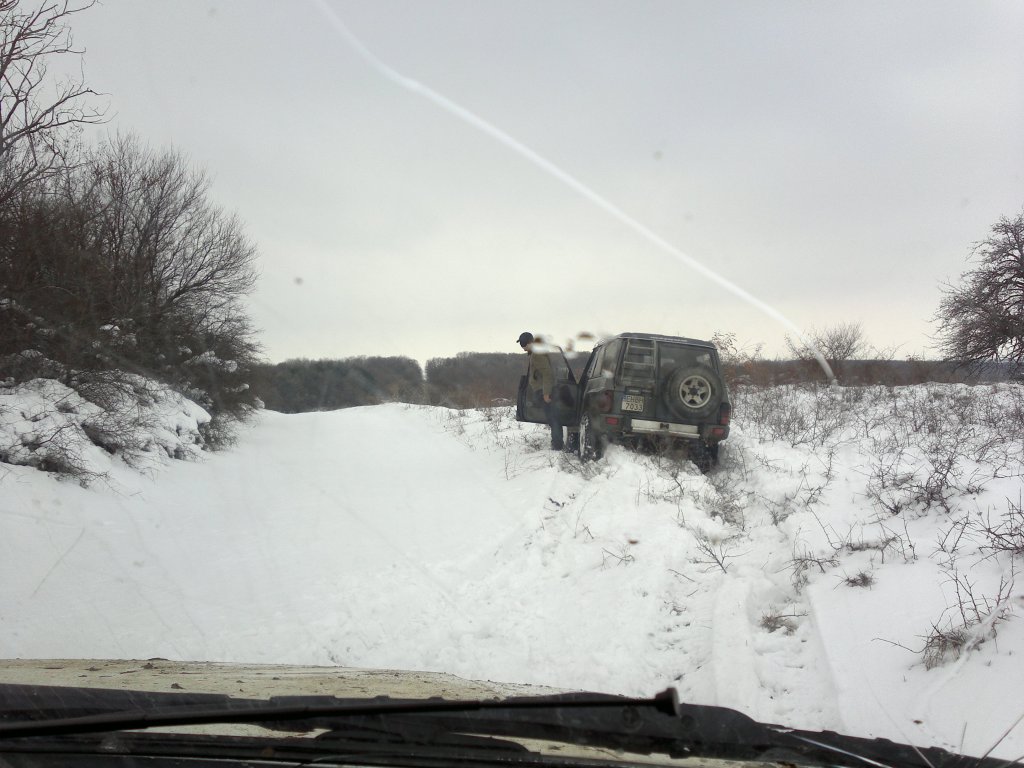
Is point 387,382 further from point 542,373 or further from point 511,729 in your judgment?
point 511,729

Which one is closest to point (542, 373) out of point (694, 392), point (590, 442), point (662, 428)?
point (590, 442)

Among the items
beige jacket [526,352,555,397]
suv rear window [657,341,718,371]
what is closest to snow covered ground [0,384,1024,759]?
suv rear window [657,341,718,371]

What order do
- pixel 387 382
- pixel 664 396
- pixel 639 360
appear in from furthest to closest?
pixel 387 382 → pixel 639 360 → pixel 664 396

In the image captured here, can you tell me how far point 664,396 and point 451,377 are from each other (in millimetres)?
6394

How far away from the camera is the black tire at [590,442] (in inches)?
423

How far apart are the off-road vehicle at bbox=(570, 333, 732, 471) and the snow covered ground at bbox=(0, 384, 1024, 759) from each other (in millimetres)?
496

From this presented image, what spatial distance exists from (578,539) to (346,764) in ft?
18.4

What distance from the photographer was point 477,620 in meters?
5.60

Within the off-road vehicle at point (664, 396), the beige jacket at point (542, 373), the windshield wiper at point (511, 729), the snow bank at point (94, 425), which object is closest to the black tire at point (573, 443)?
the beige jacket at point (542, 373)

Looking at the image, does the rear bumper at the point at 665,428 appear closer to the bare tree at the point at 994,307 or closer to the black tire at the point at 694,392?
the black tire at the point at 694,392

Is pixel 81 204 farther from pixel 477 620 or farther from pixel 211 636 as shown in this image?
pixel 477 620

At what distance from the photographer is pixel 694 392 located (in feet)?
31.9

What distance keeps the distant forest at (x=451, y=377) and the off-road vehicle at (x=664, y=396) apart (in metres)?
2.83

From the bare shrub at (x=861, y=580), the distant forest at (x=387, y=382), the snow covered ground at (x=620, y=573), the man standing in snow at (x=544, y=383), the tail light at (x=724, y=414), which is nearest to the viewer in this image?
the snow covered ground at (x=620, y=573)
